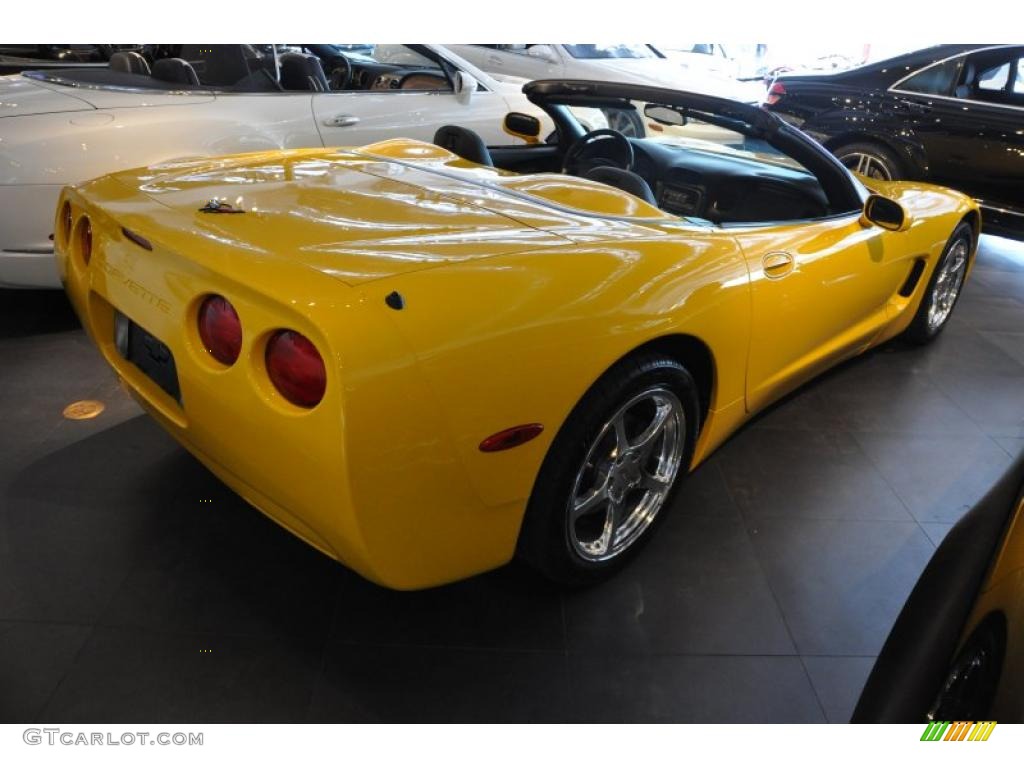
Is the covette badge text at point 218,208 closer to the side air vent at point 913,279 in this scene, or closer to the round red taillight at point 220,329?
the round red taillight at point 220,329

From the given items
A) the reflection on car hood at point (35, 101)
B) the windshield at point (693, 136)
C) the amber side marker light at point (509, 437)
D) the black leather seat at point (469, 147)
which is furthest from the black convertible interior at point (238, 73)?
the amber side marker light at point (509, 437)

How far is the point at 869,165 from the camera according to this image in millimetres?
5297

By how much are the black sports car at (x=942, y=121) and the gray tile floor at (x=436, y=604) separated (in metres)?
2.95

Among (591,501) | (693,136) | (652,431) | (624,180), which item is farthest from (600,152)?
(591,501)

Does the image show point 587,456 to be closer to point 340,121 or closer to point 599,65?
point 340,121

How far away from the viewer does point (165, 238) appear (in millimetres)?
1568

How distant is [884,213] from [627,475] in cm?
127

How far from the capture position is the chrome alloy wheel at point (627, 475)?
1.81 meters

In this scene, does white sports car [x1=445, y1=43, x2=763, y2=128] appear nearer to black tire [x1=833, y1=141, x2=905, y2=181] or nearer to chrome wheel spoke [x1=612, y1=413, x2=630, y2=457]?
black tire [x1=833, y1=141, x2=905, y2=181]

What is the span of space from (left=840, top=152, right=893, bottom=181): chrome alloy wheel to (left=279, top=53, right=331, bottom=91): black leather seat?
3.51 meters

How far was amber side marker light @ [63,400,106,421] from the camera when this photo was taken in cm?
263

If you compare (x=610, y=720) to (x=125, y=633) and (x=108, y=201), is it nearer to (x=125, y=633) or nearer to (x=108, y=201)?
(x=125, y=633)
